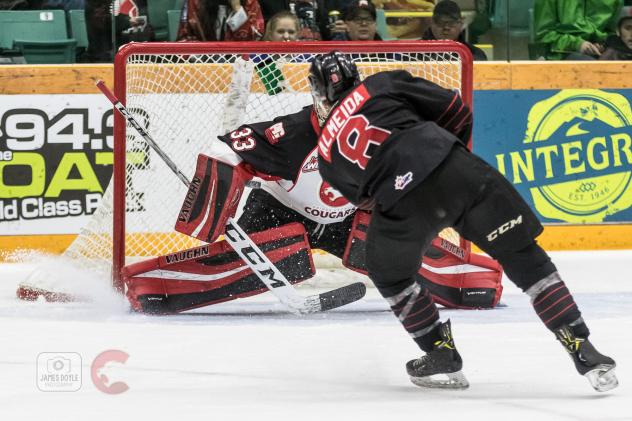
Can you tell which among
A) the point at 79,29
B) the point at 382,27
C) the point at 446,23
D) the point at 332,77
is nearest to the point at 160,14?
the point at 79,29

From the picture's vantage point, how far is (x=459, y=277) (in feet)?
16.1

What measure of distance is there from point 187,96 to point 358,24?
1187mm

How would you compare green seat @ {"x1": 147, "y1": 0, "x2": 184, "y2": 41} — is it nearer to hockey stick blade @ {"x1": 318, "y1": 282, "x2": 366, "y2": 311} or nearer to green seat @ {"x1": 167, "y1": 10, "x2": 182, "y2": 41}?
green seat @ {"x1": 167, "y1": 10, "x2": 182, "y2": 41}

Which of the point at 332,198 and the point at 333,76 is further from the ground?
the point at 333,76

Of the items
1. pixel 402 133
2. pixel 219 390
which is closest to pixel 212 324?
pixel 219 390

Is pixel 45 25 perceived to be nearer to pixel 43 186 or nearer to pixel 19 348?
pixel 43 186

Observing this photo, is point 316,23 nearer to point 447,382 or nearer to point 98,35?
point 98,35

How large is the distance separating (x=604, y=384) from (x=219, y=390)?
1.06 m

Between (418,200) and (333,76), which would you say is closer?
(418,200)

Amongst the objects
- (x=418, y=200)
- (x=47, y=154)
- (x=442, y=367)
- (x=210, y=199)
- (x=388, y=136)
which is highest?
(x=388, y=136)

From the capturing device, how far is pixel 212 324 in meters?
4.58

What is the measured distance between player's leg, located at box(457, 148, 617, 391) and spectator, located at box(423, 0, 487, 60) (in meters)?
3.00

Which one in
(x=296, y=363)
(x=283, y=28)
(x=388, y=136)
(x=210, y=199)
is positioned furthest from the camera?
(x=283, y=28)

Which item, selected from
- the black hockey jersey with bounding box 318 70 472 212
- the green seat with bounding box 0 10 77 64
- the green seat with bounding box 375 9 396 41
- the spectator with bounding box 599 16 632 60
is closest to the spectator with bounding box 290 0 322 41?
the green seat with bounding box 375 9 396 41
